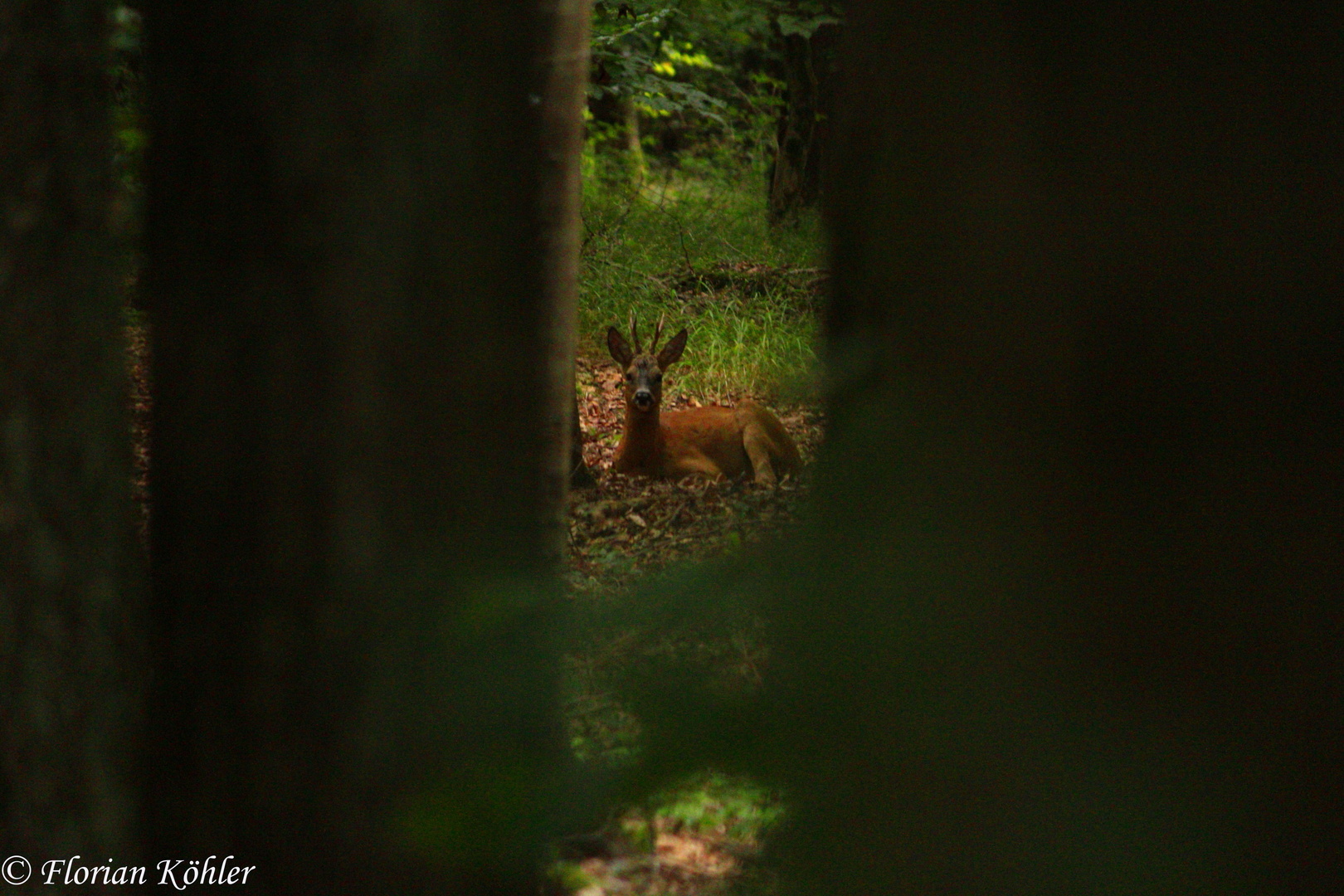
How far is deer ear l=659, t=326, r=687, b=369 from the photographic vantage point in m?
8.09

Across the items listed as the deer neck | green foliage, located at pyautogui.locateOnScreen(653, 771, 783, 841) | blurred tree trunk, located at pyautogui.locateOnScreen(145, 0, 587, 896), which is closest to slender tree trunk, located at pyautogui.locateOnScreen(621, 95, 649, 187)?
the deer neck

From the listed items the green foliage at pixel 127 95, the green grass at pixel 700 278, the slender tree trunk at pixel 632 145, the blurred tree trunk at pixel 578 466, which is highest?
the slender tree trunk at pixel 632 145

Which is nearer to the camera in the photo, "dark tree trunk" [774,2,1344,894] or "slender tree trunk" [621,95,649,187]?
"dark tree trunk" [774,2,1344,894]

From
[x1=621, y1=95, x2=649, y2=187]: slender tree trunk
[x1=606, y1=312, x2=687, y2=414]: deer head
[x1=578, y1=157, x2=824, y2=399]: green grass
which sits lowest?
[x1=606, y1=312, x2=687, y2=414]: deer head

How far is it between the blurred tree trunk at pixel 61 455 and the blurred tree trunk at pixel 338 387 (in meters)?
0.55

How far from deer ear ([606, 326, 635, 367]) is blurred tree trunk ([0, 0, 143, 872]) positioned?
5.83 metres

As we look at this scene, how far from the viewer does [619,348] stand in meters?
8.03

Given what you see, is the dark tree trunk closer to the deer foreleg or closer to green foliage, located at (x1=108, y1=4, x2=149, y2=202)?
green foliage, located at (x1=108, y1=4, x2=149, y2=202)

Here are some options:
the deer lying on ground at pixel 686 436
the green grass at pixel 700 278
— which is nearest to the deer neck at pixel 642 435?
the deer lying on ground at pixel 686 436

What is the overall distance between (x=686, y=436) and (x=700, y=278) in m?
3.01

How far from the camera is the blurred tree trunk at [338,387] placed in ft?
4.44

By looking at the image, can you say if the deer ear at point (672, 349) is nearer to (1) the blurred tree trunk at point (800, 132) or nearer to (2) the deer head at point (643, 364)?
(2) the deer head at point (643, 364)

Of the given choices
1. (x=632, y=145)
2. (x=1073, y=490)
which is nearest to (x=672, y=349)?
(x=1073, y=490)

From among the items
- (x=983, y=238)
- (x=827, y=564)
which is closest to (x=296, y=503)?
(x=827, y=564)
